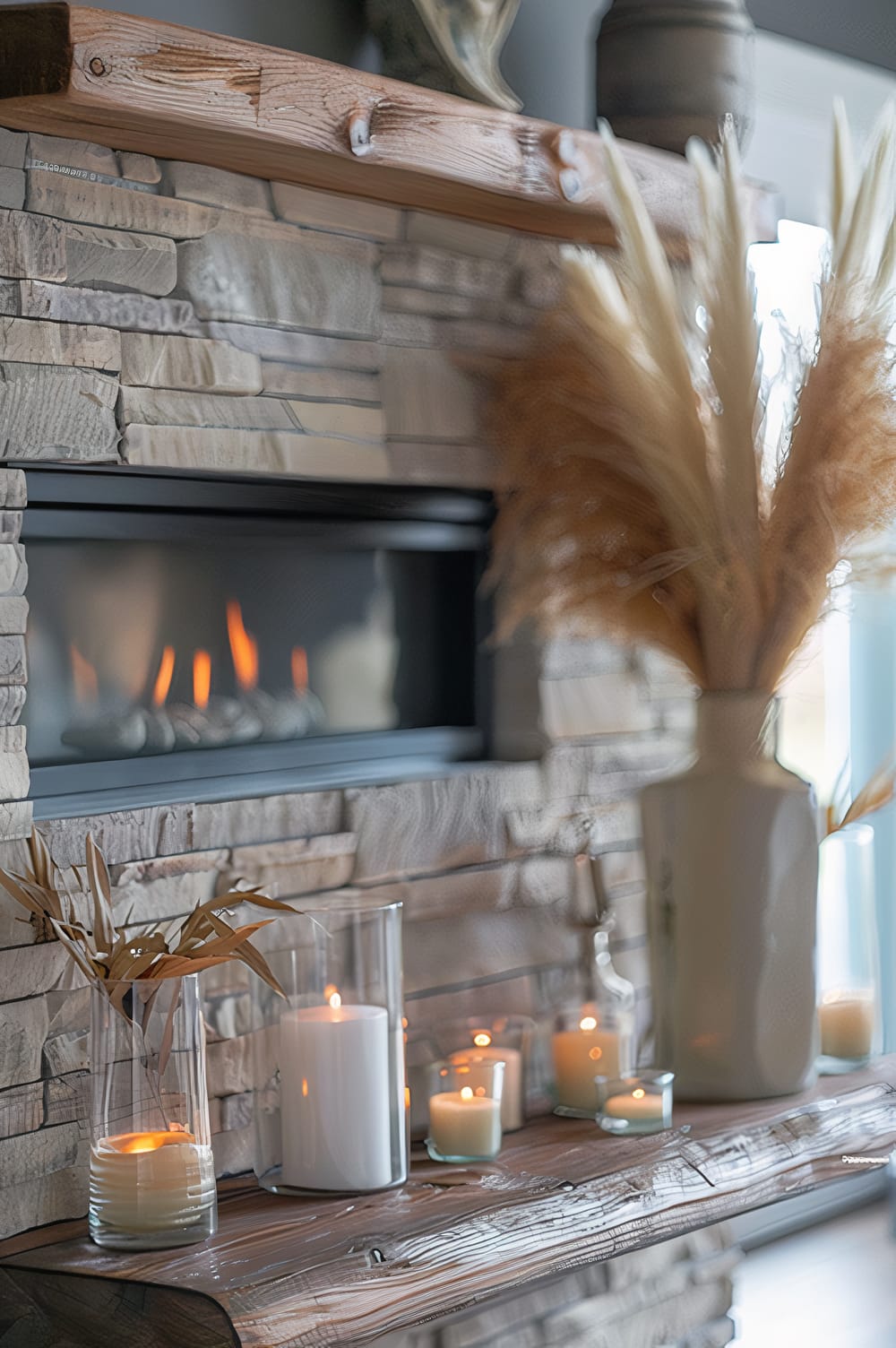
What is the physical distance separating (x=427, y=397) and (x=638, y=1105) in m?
0.88

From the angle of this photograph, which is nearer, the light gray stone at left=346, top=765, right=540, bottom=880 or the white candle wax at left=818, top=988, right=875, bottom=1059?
the light gray stone at left=346, top=765, right=540, bottom=880

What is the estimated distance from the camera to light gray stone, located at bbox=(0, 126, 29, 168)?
1604mm

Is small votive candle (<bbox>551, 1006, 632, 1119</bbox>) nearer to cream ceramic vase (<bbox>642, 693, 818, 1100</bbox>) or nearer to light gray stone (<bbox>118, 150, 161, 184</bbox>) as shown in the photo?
cream ceramic vase (<bbox>642, 693, 818, 1100</bbox>)

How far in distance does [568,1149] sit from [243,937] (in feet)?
1.78

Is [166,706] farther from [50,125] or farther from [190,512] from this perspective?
[50,125]

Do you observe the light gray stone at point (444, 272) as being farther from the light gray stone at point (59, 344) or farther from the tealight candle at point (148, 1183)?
the tealight candle at point (148, 1183)

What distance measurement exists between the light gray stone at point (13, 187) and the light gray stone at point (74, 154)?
0.08ft

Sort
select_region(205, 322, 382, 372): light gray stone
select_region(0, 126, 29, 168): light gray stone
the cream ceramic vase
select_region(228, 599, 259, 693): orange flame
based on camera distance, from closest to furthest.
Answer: select_region(0, 126, 29, 168): light gray stone < select_region(205, 322, 382, 372): light gray stone < select_region(228, 599, 259, 693): orange flame < the cream ceramic vase

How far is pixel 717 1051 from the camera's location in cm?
210

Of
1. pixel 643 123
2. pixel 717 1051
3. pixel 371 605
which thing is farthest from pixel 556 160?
pixel 717 1051

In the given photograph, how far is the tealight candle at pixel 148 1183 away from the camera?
5.16 feet

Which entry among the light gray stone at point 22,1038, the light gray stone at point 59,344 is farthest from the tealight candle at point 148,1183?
the light gray stone at point 59,344

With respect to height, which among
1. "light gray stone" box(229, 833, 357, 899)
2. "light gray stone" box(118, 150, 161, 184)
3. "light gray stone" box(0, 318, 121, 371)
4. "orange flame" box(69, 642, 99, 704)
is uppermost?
"light gray stone" box(118, 150, 161, 184)

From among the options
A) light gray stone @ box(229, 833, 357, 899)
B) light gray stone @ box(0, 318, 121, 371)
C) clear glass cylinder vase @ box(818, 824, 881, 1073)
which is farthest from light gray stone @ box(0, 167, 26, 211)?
clear glass cylinder vase @ box(818, 824, 881, 1073)
